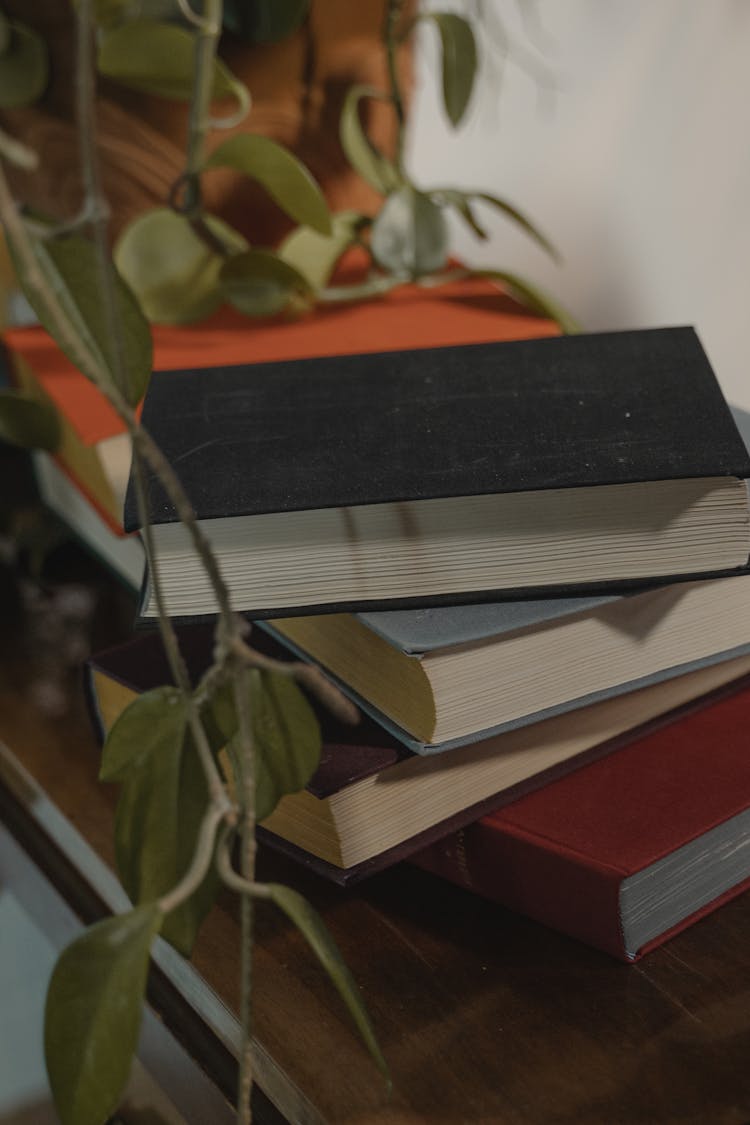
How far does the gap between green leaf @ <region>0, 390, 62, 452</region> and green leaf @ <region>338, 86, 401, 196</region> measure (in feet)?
0.76

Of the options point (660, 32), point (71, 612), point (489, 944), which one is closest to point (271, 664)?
point (489, 944)

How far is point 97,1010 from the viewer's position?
29cm

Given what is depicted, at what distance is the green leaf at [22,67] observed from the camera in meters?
0.63

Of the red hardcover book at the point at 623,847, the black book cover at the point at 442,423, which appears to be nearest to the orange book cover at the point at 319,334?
the black book cover at the point at 442,423

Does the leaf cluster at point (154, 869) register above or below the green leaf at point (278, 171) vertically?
below

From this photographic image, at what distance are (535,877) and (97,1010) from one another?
18cm

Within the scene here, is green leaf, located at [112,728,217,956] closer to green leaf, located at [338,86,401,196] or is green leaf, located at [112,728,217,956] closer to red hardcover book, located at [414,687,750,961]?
red hardcover book, located at [414,687,750,961]

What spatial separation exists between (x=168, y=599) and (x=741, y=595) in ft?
0.73

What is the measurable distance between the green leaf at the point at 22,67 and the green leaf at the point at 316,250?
15 cm

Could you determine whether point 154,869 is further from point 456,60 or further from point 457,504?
point 456,60

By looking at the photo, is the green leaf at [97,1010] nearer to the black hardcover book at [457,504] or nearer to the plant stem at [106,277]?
the plant stem at [106,277]

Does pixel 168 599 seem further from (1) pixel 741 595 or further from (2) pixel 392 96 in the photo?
(2) pixel 392 96

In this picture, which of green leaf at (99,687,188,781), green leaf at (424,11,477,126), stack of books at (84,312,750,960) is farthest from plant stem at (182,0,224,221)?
green leaf at (99,687,188,781)

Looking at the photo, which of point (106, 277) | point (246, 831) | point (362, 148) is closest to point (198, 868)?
point (246, 831)
